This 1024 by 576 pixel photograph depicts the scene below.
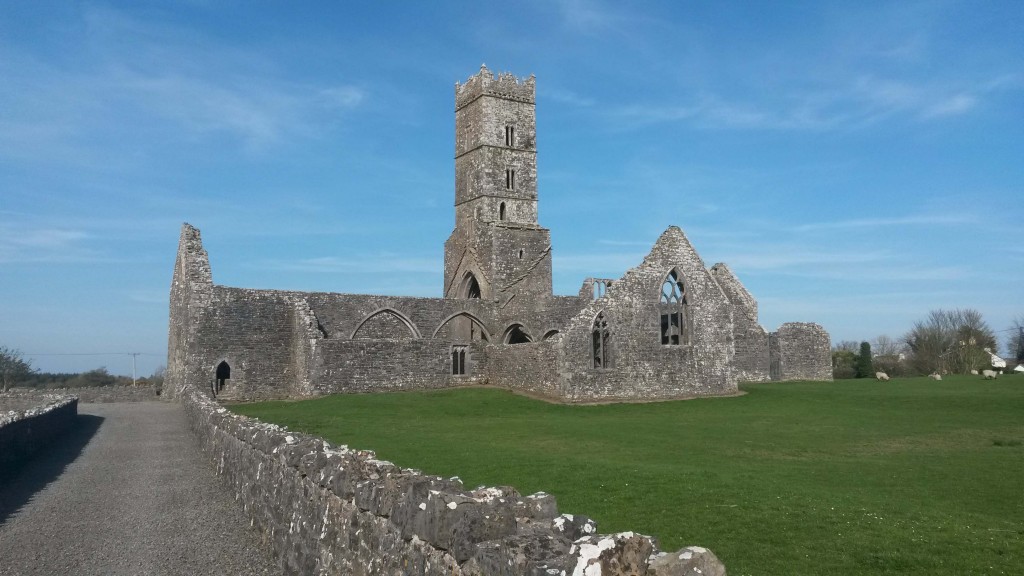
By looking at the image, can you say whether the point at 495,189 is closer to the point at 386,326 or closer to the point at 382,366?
the point at 386,326

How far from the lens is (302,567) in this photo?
7.29m

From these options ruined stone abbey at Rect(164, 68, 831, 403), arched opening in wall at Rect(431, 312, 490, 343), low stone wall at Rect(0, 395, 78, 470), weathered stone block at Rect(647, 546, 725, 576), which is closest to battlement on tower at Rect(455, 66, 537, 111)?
ruined stone abbey at Rect(164, 68, 831, 403)

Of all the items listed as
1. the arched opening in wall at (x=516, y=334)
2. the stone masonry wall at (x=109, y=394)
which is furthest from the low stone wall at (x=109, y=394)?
the arched opening in wall at (x=516, y=334)

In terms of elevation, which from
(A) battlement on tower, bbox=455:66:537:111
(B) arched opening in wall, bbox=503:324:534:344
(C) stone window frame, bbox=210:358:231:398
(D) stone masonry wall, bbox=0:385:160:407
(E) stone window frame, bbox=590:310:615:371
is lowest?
(D) stone masonry wall, bbox=0:385:160:407

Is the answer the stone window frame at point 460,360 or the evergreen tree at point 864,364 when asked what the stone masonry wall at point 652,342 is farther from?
the evergreen tree at point 864,364

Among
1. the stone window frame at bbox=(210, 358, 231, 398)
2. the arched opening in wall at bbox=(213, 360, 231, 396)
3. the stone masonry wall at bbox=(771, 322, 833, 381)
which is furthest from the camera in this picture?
the stone masonry wall at bbox=(771, 322, 833, 381)

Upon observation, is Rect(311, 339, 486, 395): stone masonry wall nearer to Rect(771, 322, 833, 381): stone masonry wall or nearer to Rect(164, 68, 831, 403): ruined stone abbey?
Rect(164, 68, 831, 403): ruined stone abbey

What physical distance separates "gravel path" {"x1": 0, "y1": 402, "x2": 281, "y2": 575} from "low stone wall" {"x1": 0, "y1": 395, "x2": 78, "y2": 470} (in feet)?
1.19

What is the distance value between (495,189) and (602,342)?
19.2 metres

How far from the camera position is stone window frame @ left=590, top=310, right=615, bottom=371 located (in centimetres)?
3053

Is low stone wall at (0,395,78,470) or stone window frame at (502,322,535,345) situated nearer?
low stone wall at (0,395,78,470)

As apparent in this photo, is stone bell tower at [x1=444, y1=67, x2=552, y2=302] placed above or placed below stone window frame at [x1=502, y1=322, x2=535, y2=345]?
above

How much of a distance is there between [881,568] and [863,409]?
61.8 ft

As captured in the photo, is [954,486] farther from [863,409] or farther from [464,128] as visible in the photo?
[464,128]
